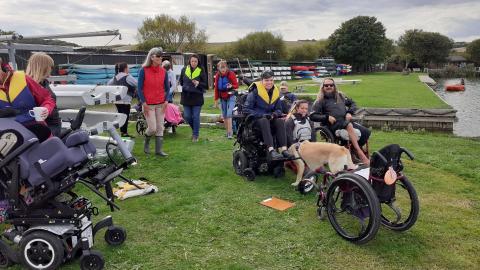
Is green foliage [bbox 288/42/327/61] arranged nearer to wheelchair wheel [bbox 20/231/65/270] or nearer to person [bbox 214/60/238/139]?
person [bbox 214/60/238/139]

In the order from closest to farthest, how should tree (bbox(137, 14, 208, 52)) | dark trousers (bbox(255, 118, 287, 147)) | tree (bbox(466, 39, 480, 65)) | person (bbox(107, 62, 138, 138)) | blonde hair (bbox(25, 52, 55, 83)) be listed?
1. blonde hair (bbox(25, 52, 55, 83))
2. dark trousers (bbox(255, 118, 287, 147))
3. person (bbox(107, 62, 138, 138))
4. tree (bbox(137, 14, 208, 52))
5. tree (bbox(466, 39, 480, 65))

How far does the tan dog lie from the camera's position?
15.2 ft

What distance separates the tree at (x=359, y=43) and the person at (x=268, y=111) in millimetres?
56350

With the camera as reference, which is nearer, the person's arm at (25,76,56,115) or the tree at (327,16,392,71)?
the person's arm at (25,76,56,115)

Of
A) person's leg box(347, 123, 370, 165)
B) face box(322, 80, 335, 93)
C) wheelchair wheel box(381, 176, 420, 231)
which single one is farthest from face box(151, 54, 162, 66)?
wheelchair wheel box(381, 176, 420, 231)

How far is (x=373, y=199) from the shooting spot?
353 centimetres

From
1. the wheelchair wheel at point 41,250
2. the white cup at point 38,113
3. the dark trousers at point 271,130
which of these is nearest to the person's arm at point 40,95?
the white cup at point 38,113

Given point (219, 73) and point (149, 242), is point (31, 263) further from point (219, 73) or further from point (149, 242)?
point (219, 73)

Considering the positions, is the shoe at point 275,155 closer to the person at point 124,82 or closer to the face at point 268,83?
the face at point 268,83

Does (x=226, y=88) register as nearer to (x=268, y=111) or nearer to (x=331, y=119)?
(x=268, y=111)

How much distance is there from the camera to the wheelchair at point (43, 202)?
3273 millimetres

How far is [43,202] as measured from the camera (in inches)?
133

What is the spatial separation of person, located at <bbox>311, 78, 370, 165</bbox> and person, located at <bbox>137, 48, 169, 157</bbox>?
2573 millimetres

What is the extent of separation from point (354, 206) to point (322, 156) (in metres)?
1.15
